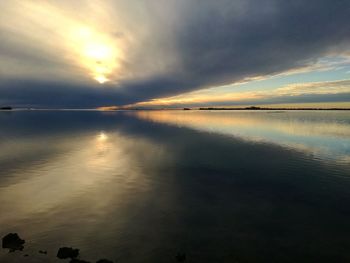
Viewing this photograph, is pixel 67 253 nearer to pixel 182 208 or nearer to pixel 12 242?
pixel 12 242

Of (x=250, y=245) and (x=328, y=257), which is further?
(x=250, y=245)

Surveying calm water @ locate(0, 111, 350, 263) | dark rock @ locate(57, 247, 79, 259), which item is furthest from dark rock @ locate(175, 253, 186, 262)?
dark rock @ locate(57, 247, 79, 259)

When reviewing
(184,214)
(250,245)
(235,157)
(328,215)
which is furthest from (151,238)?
(235,157)

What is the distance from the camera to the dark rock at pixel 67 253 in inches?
520

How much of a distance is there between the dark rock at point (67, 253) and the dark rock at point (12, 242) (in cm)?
253

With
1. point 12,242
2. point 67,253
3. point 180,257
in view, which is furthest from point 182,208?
point 12,242

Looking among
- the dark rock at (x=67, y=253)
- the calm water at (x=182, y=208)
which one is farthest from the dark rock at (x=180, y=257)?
the dark rock at (x=67, y=253)

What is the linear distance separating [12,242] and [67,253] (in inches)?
141

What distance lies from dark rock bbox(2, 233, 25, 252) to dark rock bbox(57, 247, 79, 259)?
8.31 feet

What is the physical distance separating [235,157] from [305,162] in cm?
951

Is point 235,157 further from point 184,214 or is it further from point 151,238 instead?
point 151,238

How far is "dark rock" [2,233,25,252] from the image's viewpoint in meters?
13.9

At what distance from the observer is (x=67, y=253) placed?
13328 millimetres

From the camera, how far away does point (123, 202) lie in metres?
20.8
